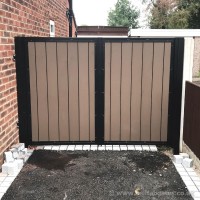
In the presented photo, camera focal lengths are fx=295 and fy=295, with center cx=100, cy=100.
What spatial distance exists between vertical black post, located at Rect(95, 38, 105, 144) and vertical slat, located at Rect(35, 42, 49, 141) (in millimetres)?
953

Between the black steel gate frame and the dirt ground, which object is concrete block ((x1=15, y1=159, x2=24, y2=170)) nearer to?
the dirt ground

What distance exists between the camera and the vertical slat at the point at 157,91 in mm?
5402

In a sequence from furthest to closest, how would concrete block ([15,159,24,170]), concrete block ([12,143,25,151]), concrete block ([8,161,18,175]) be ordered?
concrete block ([12,143,25,151])
concrete block ([15,159,24,170])
concrete block ([8,161,18,175])

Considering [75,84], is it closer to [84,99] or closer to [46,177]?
[84,99]

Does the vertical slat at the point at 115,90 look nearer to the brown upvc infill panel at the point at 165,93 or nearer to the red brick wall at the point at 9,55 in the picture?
the brown upvc infill panel at the point at 165,93

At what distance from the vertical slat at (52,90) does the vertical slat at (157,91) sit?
183 cm

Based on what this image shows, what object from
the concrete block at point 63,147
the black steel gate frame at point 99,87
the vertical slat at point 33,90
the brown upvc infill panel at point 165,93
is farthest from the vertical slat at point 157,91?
the vertical slat at point 33,90

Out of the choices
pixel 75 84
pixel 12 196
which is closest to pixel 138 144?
pixel 75 84

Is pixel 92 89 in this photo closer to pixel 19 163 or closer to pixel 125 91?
pixel 125 91

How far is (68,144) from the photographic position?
574cm

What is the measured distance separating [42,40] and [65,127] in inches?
66.5

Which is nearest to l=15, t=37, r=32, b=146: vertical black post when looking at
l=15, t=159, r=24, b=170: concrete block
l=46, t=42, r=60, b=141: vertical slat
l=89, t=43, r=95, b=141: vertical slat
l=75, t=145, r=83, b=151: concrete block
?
l=46, t=42, r=60, b=141: vertical slat

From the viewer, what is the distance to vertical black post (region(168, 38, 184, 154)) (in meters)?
5.36

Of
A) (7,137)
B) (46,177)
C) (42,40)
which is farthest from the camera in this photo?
(42,40)
